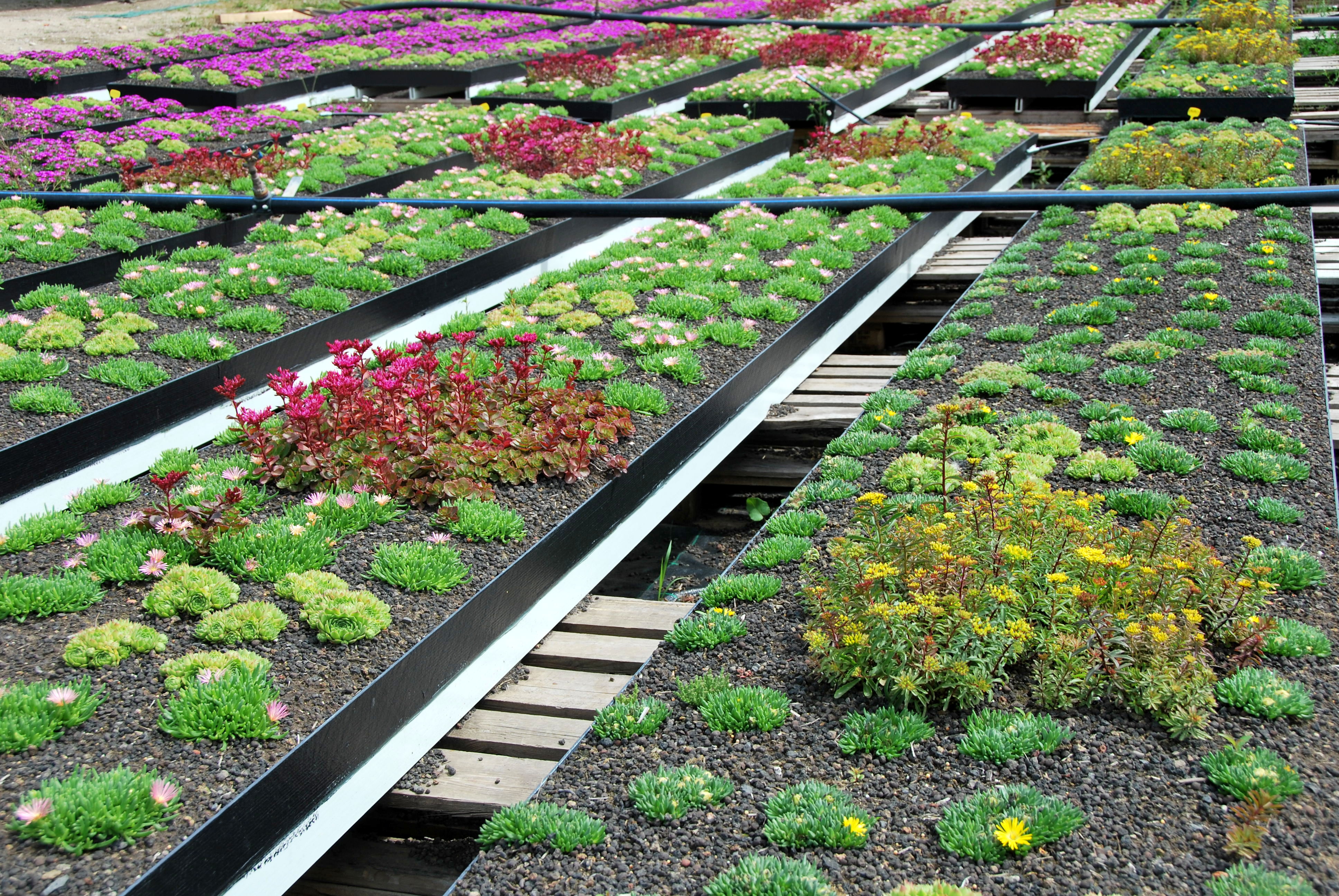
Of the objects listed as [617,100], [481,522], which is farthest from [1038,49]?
[481,522]

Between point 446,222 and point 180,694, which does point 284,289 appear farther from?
point 180,694

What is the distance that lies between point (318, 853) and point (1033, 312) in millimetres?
4945

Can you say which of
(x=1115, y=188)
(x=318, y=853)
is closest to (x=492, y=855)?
(x=318, y=853)

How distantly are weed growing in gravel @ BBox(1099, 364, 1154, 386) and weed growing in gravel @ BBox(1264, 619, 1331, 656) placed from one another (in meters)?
2.12

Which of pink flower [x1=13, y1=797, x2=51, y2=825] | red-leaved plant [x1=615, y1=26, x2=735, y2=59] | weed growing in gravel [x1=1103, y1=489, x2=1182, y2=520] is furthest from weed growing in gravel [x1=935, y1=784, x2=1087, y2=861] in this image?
red-leaved plant [x1=615, y1=26, x2=735, y2=59]

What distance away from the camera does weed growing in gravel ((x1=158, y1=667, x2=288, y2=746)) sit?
303cm

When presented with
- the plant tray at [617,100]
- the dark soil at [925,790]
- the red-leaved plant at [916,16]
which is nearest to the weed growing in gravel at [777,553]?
the dark soil at [925,790]

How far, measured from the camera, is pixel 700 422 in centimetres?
519

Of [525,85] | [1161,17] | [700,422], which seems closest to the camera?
[700,422]

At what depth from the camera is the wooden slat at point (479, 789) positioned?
134 inches

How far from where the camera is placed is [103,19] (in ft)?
68.5

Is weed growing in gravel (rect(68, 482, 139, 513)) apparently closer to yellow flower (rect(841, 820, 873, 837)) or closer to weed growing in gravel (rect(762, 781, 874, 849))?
weed growing in gravel (rect(762, 781, 874, 849))

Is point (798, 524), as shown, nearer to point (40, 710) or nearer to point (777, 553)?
point (777, 553)

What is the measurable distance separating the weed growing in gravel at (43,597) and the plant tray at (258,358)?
41.2 inches
